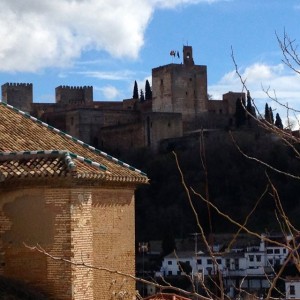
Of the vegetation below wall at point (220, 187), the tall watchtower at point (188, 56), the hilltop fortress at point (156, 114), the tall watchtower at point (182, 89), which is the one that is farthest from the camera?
the tall watchtower at point (188, 56)

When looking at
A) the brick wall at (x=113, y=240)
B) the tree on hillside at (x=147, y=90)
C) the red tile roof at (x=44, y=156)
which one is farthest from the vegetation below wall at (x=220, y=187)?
the brick wall at (x=113, y=240)

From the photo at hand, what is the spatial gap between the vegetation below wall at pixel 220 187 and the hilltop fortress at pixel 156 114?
639 cm

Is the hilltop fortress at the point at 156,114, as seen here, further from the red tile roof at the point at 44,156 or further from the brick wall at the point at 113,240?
the brick wall at the point at 113,240

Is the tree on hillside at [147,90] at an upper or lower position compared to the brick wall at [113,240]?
upper

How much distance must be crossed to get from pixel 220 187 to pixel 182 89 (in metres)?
19.3

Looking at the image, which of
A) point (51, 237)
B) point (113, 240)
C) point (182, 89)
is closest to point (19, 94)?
point (182, 89)

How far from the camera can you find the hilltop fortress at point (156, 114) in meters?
70.1

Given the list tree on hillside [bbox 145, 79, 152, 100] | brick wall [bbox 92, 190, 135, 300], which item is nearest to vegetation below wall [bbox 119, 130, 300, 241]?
tree on hillside [bbox 145, 79, 152, 100]

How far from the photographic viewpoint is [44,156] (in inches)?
380

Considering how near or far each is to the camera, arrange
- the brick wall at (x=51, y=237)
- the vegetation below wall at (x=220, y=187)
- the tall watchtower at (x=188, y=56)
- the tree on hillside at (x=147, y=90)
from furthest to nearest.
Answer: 1. the tree on hillside at (x=147, y=90)
2. the tall watchtower at (x=188, y=56)
3. the vegetation below wall at (x=220, y=187)
4. the brick wall at (x=51, y=237)

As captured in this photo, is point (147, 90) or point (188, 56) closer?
point (188, 56)

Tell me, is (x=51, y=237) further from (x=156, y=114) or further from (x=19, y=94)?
(x=19, y=94)

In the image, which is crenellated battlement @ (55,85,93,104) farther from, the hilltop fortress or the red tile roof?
the red tile roof

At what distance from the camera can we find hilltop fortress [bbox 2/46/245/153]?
230 feet
